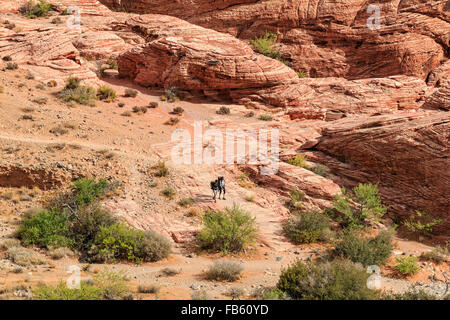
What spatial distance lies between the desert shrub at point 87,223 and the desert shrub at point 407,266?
29.4 ft

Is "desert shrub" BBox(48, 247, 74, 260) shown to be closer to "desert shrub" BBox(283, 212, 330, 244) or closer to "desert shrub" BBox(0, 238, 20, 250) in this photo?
"desert shrub" BBox(0, 238, 20, 250)

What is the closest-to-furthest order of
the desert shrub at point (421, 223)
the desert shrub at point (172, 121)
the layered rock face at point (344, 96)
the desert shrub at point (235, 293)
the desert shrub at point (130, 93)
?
the desert shrub at point (235, 293)
the desert shrub at point (421, 223)
the desert shrub at point (172, 121)
the desert shrub at point (130, 93)
the layered rock face at point (344, 96)

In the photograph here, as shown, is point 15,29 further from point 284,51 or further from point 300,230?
point 300,230

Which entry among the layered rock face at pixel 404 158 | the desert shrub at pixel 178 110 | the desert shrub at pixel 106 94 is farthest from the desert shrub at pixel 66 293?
the desert shrub at pixel 106 94

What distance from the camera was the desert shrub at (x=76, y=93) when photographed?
20.3 m

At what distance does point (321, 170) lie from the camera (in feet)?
54.1

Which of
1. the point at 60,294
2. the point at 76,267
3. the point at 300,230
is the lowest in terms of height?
the point at 300,230

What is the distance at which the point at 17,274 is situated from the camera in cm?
912

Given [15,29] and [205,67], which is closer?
[205,67]

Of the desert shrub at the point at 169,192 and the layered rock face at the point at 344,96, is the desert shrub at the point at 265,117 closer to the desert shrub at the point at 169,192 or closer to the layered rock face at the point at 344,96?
the layered rock face at the point at 344,96

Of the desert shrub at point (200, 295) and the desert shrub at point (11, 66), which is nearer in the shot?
the desert shrub at point (200, 295)

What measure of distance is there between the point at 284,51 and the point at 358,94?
8284 millimetres

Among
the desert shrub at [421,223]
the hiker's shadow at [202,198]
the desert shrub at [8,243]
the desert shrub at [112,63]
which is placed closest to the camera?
the desert shrub at [8,243]

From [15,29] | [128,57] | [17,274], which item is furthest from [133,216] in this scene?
[15,29]
